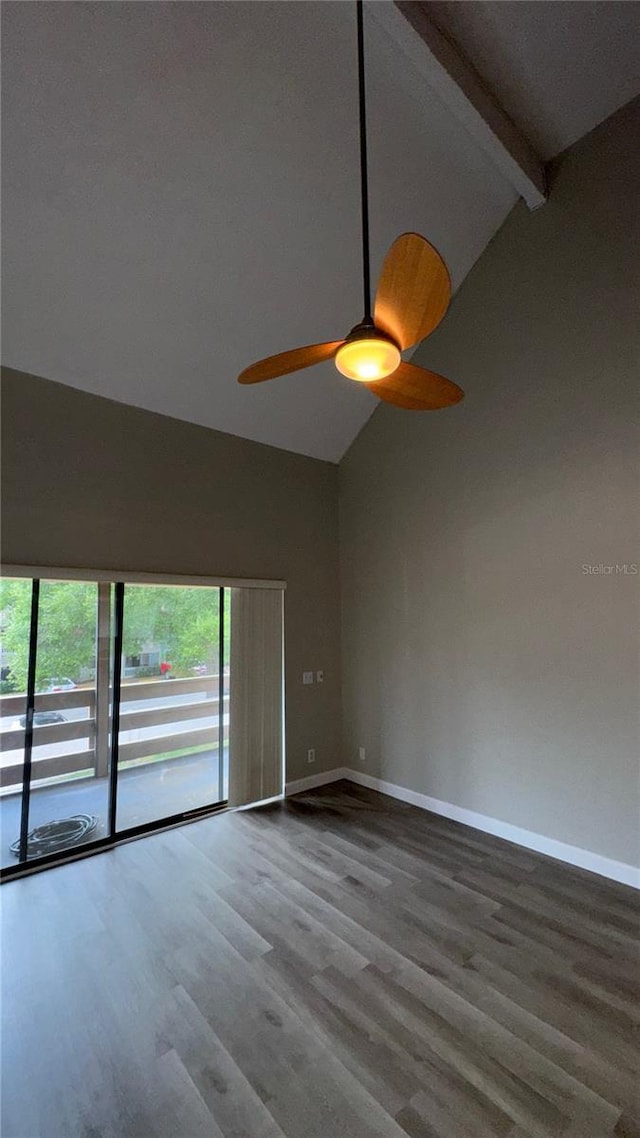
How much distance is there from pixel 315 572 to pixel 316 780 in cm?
207

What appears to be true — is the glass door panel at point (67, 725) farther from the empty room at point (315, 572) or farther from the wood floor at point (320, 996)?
the wood floor at point (320, 996)

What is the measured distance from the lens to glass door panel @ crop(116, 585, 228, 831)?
3645 millimetres

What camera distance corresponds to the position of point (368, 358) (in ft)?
5.66

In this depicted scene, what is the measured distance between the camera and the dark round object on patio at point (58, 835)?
3201 mm

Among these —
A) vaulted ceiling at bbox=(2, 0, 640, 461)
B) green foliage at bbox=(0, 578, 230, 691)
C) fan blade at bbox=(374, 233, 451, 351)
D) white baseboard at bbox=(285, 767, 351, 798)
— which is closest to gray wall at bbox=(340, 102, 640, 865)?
white baseboard at bbox=(285, 767, 351, 798)

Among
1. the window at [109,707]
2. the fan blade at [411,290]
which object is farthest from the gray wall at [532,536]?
the fan blade at [411,290]

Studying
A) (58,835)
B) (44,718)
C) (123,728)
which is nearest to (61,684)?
(44,718)

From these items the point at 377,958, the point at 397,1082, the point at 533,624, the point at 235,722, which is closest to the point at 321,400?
the point at 533,624

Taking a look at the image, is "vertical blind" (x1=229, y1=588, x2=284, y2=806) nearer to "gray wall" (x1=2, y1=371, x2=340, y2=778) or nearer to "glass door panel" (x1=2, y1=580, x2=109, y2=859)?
"gray wall" (x1=2, y1=371, x2=340, y2=778)

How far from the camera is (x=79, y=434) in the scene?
3.36 m

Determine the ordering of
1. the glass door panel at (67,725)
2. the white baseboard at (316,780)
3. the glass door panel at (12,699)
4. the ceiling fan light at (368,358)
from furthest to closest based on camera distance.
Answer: the white baseboard at (316,780), the glass door panel at (67,725), the glass door panel at (12,699), the ceiling fan light at (368,358)

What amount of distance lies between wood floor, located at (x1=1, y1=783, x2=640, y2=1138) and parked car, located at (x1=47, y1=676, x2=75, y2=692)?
1198 mm

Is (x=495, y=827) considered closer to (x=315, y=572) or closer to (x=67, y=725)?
(x=315, y=572)

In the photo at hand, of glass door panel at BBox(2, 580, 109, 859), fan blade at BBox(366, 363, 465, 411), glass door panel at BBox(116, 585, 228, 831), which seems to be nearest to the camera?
fan blade at BBox(366, 363, 465, 411)
